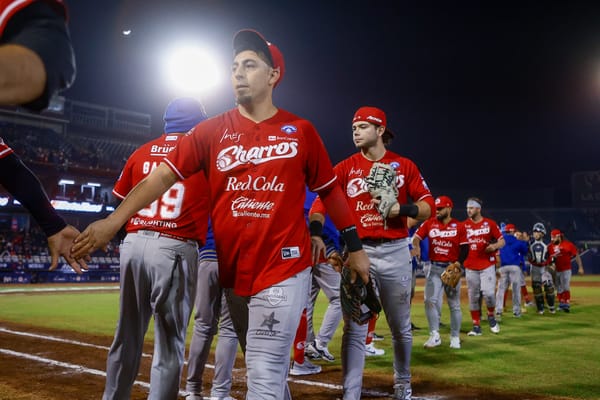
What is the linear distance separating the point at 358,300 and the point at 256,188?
170 centimetres

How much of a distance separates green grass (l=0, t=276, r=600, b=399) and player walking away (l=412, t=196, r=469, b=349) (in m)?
0.44

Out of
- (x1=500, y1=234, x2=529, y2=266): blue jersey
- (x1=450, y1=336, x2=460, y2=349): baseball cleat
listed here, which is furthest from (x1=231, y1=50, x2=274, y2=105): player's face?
(x1=500, y1=234, x2=529, y2=266): blue jersey

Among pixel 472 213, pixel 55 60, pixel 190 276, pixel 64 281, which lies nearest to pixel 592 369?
pixel 472 213

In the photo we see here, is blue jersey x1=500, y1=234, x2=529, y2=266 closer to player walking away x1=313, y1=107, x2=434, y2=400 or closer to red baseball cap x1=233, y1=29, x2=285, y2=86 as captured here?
player walking away x1=313, y1=107, x2=434, y2=400

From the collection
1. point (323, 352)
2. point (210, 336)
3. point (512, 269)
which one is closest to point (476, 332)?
point (323, 352)

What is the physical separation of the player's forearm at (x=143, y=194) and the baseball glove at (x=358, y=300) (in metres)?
1.64

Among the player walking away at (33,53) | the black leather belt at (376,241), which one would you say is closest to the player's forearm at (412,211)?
the black leather belt at (376,241)

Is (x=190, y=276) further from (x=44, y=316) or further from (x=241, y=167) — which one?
(x=44, y=316)

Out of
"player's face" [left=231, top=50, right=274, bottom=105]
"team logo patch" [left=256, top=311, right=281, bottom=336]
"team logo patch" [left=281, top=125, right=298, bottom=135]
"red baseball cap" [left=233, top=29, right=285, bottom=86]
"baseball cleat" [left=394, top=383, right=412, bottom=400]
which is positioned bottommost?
"baseball cleat" [left=394, top=383, right=412, bottom=400]

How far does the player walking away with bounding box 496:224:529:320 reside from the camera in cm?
1372

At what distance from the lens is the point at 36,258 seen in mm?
→ 29734

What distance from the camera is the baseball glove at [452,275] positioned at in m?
8.45

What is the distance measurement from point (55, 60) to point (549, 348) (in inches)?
349

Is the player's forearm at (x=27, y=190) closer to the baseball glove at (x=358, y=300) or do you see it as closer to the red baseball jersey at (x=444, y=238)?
the baseball glove at (x=358, y=300)
